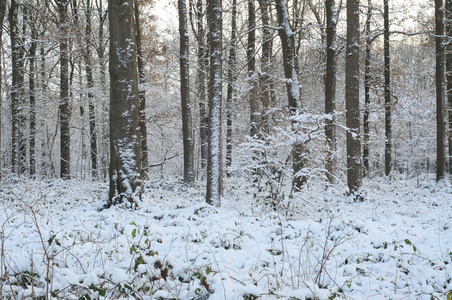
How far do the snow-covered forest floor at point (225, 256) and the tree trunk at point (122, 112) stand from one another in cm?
52

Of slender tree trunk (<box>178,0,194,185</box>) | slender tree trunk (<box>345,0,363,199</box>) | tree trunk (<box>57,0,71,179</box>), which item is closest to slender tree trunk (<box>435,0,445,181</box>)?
slender tree trunk (<box>345,0,363,199</box>)

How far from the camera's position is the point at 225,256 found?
362 cm

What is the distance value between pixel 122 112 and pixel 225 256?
3886 mm

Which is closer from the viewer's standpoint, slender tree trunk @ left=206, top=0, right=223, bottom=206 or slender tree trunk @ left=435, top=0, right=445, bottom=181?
slender tree trunk @ left=206, top=0, right=223, bottom=206

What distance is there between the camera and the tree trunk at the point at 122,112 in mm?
6164

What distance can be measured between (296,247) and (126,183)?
3682mm

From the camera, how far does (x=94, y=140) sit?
16516 mm

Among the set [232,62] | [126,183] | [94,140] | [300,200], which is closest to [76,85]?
[94,140]

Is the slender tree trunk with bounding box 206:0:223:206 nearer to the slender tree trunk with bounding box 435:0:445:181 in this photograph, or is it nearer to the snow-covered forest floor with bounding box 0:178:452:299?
the snow-covered forest floor with bounding box 0:178:452:299

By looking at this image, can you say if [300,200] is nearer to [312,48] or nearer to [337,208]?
[337,208]

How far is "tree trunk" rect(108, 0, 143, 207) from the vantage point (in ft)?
20.2

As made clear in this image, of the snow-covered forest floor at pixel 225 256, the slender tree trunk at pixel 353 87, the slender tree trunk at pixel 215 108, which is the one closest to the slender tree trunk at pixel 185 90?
the slender tree trunk at pixel 215 108

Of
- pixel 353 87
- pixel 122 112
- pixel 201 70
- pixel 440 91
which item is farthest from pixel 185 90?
pixel 440 91

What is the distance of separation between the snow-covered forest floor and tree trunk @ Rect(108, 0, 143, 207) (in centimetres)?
52
